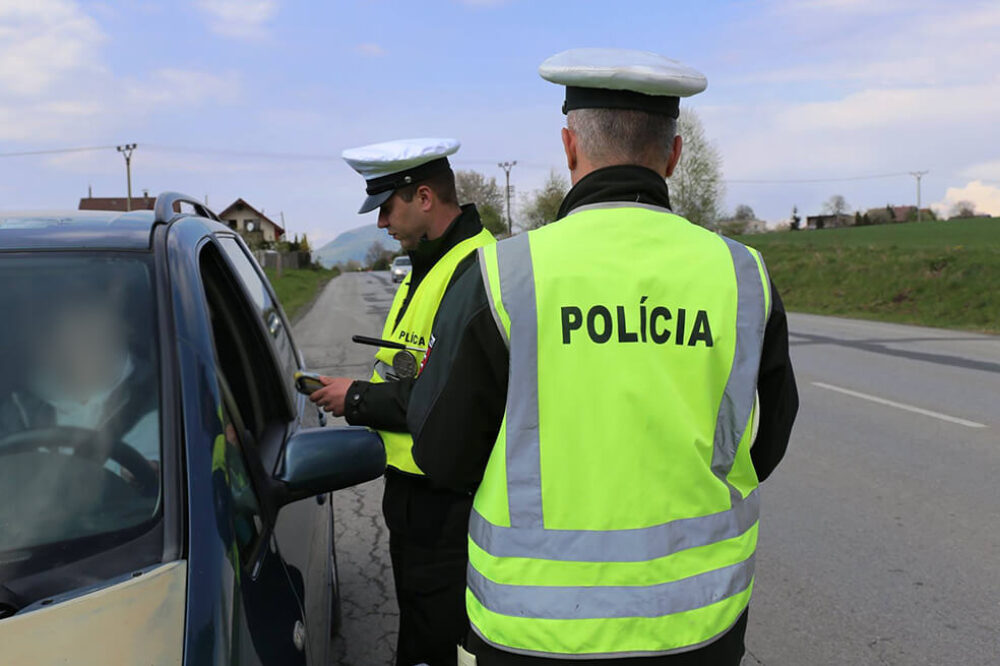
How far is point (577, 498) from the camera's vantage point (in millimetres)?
1460

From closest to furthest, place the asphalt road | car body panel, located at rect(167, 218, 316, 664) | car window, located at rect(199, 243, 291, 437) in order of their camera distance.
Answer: car body panel, located at rect(167, 218, 316, 664), car window, located at rect(199, 243, 291, 437), the asphalt road

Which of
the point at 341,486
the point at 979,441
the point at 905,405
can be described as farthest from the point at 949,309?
the point at 341,486

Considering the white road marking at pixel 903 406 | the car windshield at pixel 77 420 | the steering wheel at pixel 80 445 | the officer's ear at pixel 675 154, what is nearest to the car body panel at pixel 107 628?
the car windshield at pixel 77 420

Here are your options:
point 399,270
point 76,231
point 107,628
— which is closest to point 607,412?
point 107,628

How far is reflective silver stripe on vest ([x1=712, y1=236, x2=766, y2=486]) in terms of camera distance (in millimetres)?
1563

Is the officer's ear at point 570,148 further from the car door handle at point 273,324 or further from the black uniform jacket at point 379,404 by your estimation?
the car door handle at point 273,324

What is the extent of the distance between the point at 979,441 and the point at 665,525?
19.2 ft

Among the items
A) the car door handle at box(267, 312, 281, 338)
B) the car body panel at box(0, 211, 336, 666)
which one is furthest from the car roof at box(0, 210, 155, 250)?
the car door handle at box(267, 312, 281, 338)

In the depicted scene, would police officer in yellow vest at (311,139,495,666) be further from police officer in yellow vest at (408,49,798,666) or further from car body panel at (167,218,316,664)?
police officer in yellow vest at (408,49,798,666)

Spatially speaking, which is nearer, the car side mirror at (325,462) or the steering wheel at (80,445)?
the steering wheel at (80,445)

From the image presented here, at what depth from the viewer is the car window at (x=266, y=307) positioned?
2965mm

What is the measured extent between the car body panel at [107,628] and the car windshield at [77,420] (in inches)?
4.4

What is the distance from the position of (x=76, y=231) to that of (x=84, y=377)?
0.45m

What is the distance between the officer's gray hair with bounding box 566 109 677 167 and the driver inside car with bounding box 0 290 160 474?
1.02m
